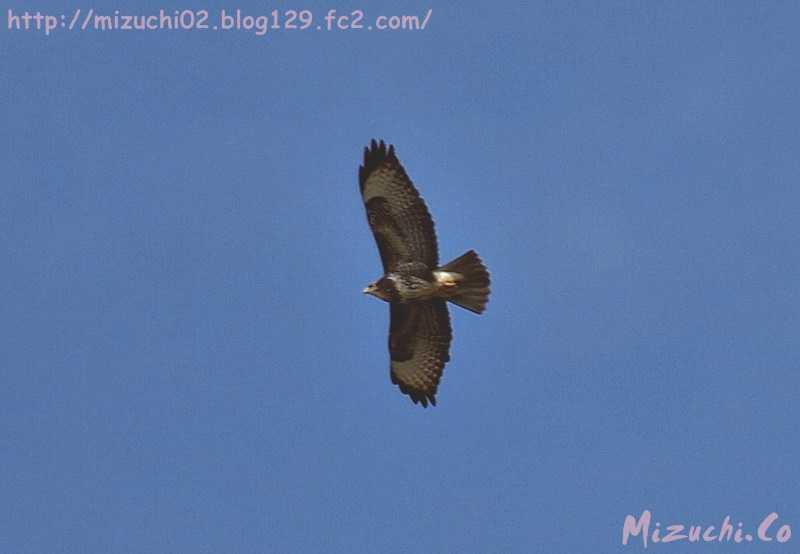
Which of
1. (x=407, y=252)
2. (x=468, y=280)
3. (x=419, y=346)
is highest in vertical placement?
(x=407, y=252)

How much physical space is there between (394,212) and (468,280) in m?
1.02

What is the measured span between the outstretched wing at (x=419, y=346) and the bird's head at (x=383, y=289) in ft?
0.79

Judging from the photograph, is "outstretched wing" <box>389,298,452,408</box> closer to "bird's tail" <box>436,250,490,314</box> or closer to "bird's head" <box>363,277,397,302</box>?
"bird's head" <box>363,277,397,302</box>

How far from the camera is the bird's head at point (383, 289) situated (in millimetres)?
13805

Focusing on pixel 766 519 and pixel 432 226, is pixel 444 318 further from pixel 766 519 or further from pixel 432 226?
pixel 766 519

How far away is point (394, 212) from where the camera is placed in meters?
13.7

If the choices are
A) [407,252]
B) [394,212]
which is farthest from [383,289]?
[394,212]

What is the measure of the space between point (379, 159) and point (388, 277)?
3.82 feet

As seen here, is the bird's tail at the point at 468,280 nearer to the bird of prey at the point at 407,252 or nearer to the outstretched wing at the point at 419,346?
the bird of prey at the point at 407,252

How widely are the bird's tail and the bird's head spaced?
0.55 metres

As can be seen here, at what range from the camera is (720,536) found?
12.8 m

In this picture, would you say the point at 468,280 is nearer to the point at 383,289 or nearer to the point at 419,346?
the point at 383,289

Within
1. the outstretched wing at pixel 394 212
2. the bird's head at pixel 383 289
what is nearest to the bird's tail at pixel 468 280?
the outstretched wing at pixel 394 212

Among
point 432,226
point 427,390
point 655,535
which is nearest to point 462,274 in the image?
point 432,226
